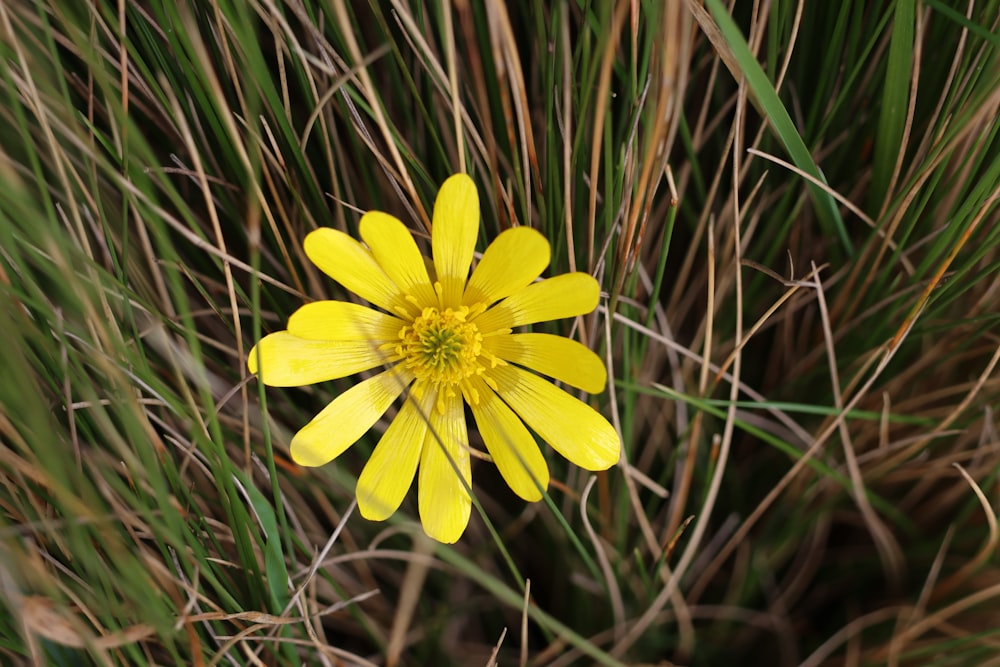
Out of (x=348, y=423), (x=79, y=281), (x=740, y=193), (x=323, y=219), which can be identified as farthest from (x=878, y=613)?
(x=79, y=281)

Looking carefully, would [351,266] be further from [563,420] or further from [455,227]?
[563,420]

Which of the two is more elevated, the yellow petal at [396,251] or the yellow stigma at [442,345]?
the yellow petal at [396,251]

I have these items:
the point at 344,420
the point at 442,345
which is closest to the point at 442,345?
the point at 442,345

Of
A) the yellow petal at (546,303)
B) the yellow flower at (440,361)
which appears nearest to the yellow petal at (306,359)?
the yellow flower at (440,361)

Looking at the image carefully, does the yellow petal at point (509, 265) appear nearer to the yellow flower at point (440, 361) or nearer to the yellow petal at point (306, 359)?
the yellow flower at point (440, 361)

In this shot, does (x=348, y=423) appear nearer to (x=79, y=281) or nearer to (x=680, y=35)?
(x=79, y=281)

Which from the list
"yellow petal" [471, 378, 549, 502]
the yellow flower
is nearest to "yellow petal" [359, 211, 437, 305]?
the yellow flower
